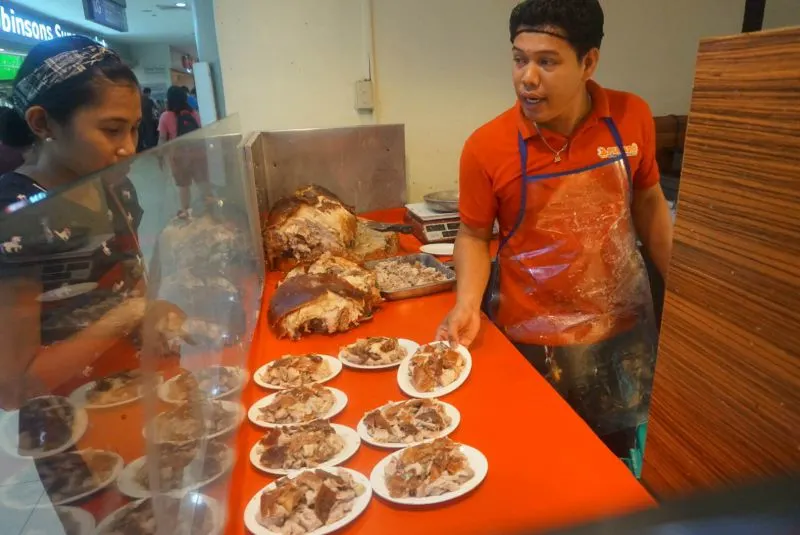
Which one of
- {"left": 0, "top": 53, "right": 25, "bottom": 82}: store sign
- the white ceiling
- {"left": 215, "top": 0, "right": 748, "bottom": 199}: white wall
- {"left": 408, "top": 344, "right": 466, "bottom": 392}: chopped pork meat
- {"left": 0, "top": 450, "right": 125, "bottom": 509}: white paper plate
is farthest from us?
the white ceiling

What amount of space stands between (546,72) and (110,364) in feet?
3.88

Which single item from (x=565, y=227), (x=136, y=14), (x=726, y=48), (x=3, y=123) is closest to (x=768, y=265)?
(x=726, y=48)

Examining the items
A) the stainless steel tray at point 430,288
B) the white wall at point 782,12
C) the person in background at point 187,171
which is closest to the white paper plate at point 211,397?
the person in background at point 187,171

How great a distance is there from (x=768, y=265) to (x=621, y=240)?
1.03 meters

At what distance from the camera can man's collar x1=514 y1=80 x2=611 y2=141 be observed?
1.46m

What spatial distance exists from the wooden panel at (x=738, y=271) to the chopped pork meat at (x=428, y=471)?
1.27ft

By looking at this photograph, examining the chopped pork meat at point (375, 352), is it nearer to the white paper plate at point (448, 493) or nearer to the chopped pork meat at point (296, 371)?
the chopped pork meat at point (296, 371)

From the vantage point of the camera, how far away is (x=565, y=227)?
146cm

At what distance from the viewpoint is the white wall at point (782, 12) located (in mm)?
3059

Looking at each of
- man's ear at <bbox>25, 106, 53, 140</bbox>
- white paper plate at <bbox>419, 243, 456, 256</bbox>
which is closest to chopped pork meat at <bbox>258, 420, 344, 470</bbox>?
man's ear at <bbox>25, 106, 53, 140</bbox>

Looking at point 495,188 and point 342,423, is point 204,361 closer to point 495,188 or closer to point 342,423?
point 342,423

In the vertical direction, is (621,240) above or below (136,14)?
below

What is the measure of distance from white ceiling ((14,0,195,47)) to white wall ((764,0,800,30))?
719 cm

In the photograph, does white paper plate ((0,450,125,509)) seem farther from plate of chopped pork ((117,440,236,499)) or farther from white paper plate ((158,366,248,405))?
white paper plate ((158,366,248,405))
